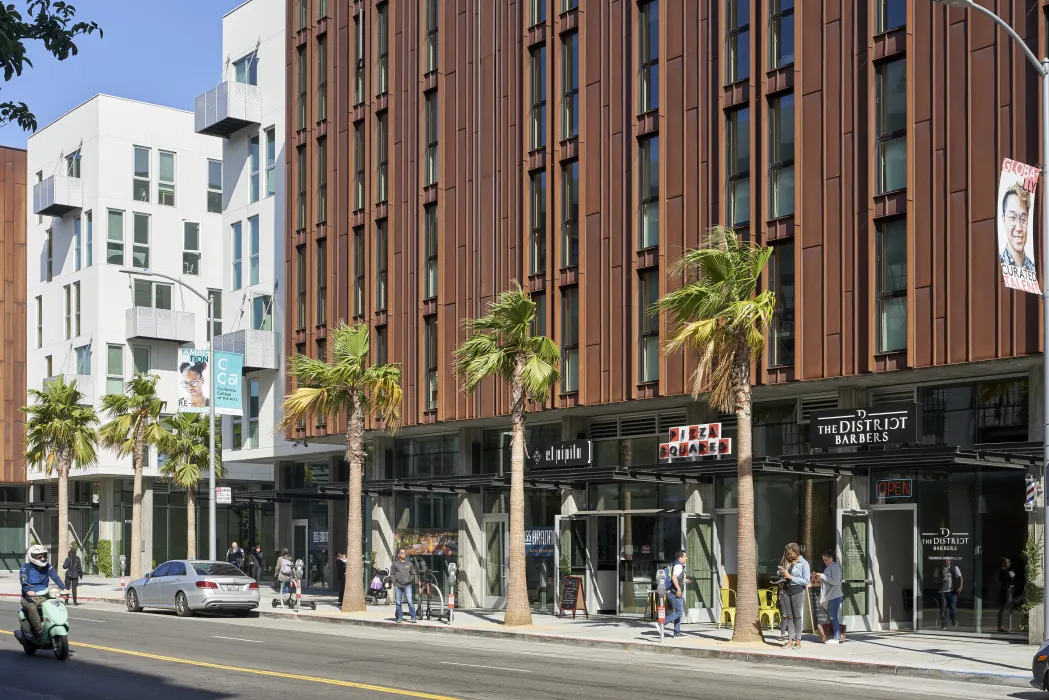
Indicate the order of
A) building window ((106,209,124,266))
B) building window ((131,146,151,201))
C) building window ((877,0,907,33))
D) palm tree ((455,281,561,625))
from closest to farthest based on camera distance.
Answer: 1. building window ((877,0,907,33))
2. palm tree ((455,281,561,625))
3. building window ((106,209,124,266))
4. building window ((131,146,151,201))

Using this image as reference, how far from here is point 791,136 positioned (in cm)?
2855

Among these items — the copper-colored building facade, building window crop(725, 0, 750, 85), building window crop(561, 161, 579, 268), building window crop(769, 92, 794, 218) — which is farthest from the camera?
building window crop(561, 161, 579, 268)

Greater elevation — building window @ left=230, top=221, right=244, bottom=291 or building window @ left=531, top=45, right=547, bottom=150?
building window @ left=531, top=45, right=547, bottom=150

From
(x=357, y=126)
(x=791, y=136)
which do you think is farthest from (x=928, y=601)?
(x=357, y=126)

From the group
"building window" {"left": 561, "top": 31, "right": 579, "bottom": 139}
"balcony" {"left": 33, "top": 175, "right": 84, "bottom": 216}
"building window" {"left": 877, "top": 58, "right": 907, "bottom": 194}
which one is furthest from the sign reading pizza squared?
"balcony" {"left": 33, "top": 175, "right": 84, "bottom": 216}


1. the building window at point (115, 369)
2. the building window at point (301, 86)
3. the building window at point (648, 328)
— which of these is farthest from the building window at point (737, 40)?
the building window at point (115, 369)

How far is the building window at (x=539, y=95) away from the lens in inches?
1387

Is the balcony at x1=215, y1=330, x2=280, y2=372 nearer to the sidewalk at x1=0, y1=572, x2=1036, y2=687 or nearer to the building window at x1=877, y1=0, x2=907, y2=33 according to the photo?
the sidewalk at x1=0, y1=572, x2=1036, y2=687

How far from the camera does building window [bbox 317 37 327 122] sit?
4472 cm

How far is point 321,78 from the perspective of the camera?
45.0 metres

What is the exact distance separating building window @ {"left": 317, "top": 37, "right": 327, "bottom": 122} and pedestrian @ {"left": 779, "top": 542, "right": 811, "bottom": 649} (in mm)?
25579

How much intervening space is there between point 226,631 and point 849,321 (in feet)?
49.1

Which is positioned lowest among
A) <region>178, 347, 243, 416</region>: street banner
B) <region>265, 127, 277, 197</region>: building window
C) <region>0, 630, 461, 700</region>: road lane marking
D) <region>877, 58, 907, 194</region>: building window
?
<region>0, 630, 461, 700</region>: road lane marking

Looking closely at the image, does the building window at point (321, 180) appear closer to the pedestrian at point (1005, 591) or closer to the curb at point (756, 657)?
the curb at point (756, 657)
